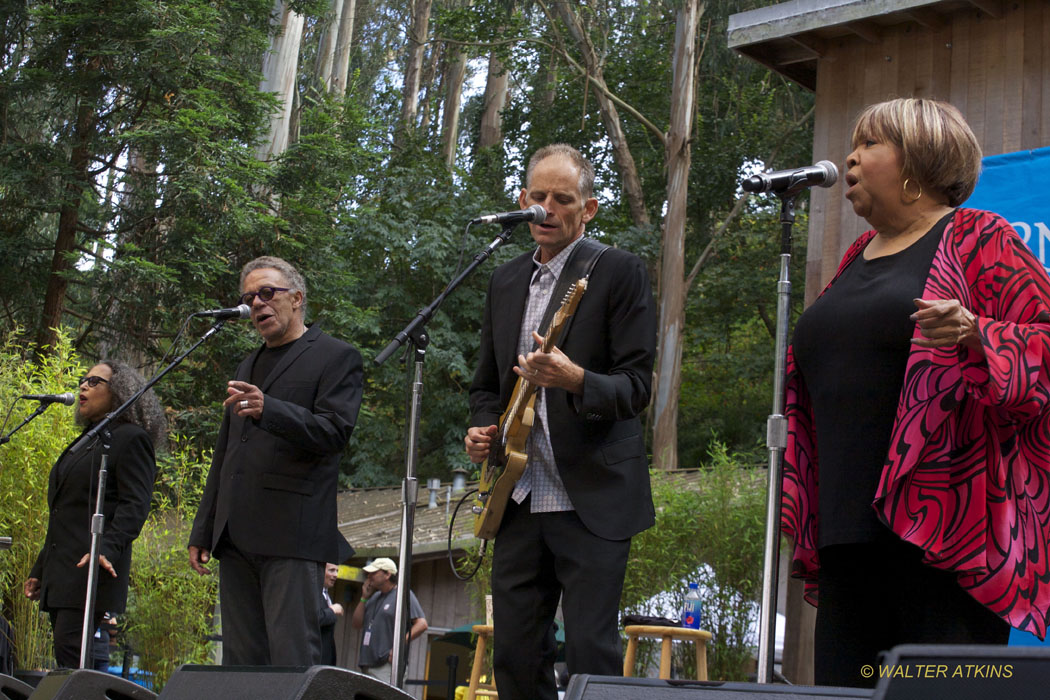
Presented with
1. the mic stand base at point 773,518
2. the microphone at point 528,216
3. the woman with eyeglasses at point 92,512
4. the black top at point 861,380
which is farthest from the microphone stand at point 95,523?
the black top at point 861,380

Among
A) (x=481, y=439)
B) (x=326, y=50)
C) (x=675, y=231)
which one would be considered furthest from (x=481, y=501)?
(x=326, y=50)

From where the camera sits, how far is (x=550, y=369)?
283 cm

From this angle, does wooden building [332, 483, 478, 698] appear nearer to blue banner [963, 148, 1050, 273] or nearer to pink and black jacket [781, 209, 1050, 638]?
blue banner [963, 148, 1050, 273]

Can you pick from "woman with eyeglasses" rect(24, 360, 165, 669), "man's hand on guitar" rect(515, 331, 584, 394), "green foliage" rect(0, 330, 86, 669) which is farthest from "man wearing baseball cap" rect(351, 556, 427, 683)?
"man's hand on guitar" rect(515, 331, 584, 394)

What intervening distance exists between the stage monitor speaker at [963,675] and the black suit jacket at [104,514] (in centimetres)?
468

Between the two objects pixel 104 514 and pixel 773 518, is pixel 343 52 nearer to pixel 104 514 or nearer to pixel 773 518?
pixel 104 514

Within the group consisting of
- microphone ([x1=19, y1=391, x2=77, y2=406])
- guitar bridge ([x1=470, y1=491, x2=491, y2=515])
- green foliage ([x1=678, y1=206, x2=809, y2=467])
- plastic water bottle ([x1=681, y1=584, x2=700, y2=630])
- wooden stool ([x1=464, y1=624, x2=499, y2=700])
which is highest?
green foliage ([x1=678, y1=206, x2=809, y2=467])

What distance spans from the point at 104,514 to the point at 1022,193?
4.45m

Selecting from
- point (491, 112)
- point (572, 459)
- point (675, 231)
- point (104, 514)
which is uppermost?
point (491, 112)

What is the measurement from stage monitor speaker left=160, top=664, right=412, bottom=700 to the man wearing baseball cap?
7007 millimetres

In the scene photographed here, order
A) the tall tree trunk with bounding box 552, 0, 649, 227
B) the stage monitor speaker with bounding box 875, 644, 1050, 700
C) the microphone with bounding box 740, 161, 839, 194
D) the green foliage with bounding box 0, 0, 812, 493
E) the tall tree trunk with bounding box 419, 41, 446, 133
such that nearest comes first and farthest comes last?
the stage monitor speaker with bounding box 875, 644, 1050, 700 < the microphone with bounding box 740, 161, 839, 194 < the green foliage with bounding box 0, 0, 812, 493 < the tall tree trunk with bounding box 552, 0, 649, 227 < the tall tree trunk with bounding box 419, 41, 446, 133

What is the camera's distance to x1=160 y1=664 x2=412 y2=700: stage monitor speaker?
6.86 ft

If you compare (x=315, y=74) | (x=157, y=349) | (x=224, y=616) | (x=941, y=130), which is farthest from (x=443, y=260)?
(x=941, y=130)

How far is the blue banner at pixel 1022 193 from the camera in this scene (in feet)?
14.3
